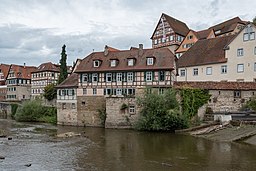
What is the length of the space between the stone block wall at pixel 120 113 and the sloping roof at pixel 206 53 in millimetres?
12064

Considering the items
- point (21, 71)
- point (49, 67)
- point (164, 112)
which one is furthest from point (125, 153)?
point (21, 71)

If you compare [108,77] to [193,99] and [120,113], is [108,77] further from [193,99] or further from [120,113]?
[193,99]

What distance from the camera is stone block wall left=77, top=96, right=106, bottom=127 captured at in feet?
126

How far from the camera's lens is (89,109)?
3888 centimetres

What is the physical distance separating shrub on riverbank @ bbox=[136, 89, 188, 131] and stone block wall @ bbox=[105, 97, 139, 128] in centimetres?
267

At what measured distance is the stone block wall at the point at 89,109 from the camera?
38.3m

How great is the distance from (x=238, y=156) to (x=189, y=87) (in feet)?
49.4

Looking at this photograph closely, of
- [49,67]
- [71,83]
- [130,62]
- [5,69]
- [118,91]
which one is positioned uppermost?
[5,69]

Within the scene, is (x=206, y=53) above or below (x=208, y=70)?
above

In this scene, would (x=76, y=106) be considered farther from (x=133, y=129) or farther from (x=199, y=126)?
(x=199, y=126)

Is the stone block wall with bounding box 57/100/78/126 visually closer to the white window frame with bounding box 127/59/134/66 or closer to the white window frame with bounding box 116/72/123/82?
the white window frame with bounding box 116/72/123/82

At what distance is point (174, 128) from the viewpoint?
3266 cm

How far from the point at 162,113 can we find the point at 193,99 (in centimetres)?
410

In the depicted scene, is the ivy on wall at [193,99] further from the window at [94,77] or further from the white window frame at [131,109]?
the window at [94,77]
